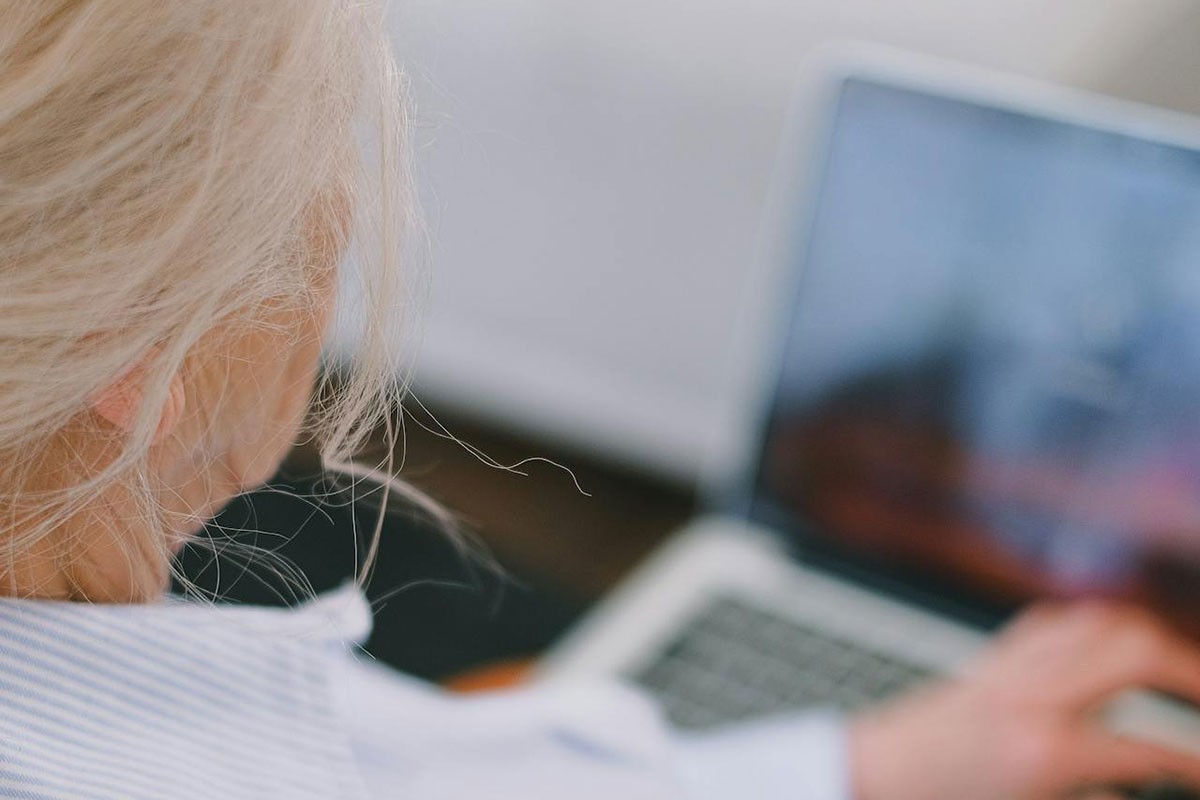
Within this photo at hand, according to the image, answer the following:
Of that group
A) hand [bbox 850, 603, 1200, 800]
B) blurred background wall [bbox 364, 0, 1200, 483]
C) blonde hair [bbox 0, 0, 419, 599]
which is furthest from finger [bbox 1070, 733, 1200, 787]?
blurred background wall [bbox 364, 0, 1200, 483]

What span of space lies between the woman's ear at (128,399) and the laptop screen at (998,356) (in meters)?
0.50

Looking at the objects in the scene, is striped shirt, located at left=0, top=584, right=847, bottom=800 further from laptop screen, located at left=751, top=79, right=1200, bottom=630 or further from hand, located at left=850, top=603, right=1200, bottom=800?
laptop screen, located at left=751, top=79, right=1200, bottom=630

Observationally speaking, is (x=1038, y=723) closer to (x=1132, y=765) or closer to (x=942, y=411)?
(x=1132, y=765)

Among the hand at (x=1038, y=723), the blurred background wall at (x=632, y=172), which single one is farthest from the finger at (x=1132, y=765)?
the blurred background wall at (x=632, y=172)

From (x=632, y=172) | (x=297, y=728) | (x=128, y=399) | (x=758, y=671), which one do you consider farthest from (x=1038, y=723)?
(x=632, y=172)

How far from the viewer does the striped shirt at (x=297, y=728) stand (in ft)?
1.50

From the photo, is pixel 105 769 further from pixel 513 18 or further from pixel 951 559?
pixel 513 18

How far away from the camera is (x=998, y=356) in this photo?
80 cm

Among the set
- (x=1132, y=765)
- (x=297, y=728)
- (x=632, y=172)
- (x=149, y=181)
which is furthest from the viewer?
(x=632, y=172)

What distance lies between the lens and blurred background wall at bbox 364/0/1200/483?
135 centimetres

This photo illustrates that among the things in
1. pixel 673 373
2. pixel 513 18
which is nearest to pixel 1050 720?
pixel 673 373

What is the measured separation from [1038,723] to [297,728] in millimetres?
450

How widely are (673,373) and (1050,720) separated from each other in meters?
0.99

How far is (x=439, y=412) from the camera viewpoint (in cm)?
191
